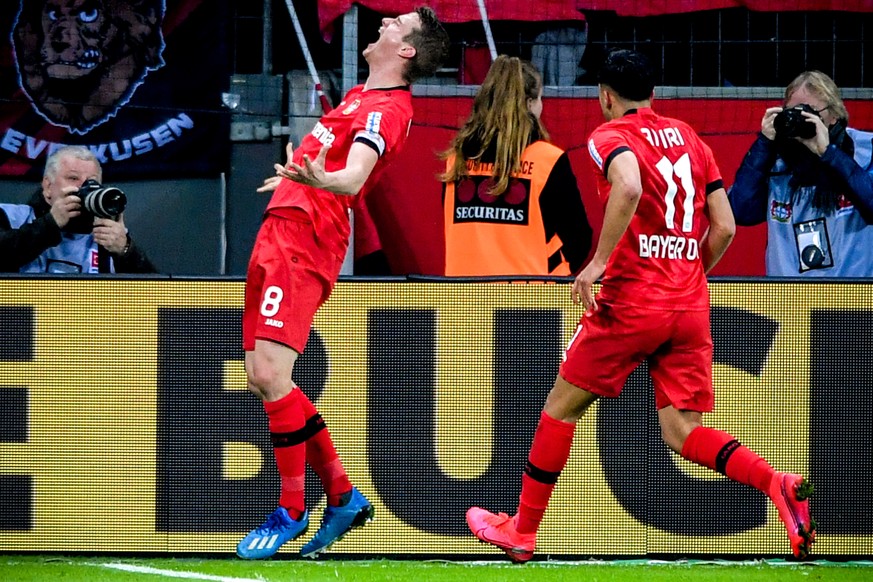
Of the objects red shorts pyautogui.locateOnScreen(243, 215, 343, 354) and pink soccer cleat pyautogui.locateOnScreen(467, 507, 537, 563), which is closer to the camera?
red shorts pyautogui.locateOnScreen(243, 215, 343, 354)

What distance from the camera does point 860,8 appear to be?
29.2 feet

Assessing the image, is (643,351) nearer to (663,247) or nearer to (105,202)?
(663,247)

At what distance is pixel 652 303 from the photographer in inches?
231

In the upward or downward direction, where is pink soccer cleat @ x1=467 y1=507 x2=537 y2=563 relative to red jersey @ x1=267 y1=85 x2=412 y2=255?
downward

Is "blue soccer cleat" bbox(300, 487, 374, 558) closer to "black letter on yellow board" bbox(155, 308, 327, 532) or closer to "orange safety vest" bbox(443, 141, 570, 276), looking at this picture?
"black letter on yellow board" bbox(155, 308, 327, 532)

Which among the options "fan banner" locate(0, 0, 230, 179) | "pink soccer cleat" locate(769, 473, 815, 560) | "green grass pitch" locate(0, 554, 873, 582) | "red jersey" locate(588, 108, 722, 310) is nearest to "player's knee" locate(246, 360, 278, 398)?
"green grass pitch" locate(0, 554, 873, 582)

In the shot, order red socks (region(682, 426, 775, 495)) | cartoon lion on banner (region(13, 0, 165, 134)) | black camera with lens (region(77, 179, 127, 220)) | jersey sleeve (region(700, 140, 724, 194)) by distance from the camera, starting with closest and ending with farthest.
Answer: red socks (region(682, 426, 775, 495)) < jersey sleeve (region(700, 140, 724, 194)) < black camera with lens (region(77, 179, 127, 220)) < cartoon lion on banner (region(13, 0, 165, 134))

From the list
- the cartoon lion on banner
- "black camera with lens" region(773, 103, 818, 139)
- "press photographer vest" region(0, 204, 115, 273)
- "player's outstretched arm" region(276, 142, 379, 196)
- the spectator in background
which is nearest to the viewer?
"player's outstretched arm" region(276, 142, 379, 196)

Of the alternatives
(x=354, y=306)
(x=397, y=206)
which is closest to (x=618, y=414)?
(x=354, y=306)

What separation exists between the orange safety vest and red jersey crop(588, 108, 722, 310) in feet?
3.66

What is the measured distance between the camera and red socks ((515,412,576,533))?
6043 mm

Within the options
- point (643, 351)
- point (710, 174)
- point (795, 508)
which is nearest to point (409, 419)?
point (643, 351)

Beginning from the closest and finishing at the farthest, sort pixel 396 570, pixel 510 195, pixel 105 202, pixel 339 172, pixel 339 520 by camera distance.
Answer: pixel 339 172, pixel 339 520, pixel 396 570, pixel 510 195, pixel 105 202

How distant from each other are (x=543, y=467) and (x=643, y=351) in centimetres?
65
